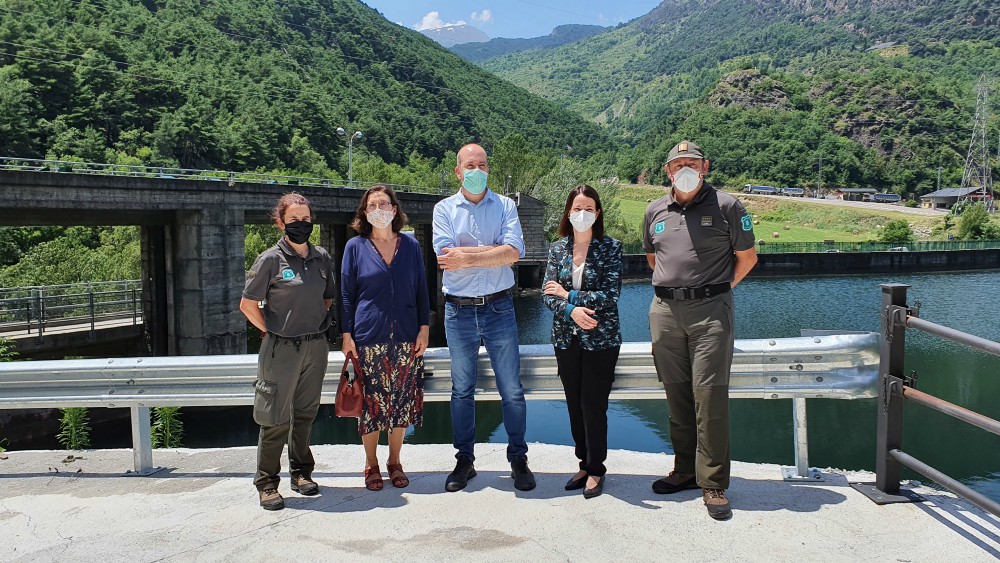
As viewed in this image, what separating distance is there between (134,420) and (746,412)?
16563 mm

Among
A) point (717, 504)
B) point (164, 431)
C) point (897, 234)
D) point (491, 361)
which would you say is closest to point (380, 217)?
point (491, 361)

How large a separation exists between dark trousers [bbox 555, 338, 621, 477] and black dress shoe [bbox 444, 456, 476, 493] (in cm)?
72

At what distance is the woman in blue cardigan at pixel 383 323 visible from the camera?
4371 mm

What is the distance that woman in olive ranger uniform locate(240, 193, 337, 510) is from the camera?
4.18 metres

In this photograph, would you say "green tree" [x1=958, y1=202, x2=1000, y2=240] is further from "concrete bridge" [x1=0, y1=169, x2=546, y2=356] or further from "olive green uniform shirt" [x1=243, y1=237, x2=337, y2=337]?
"olive green uniform shirt" [x1=243, y1=237, x2=337, y2=337]

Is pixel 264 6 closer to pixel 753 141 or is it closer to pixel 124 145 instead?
pixel 124 145

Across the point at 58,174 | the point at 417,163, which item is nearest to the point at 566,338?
the point at 58,174

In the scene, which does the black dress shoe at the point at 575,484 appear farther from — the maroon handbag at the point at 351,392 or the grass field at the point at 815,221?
the grass field at the point at 815,221

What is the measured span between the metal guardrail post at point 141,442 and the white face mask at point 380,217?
2.07m

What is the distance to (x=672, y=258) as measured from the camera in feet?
13.5

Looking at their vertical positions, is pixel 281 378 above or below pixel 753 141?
below

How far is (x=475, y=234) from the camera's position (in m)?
4.53

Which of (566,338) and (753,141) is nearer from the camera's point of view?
(566,338)

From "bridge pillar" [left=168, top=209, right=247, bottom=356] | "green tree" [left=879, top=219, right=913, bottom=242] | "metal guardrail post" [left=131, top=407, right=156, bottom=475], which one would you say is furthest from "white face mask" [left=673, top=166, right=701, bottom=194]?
"green tree" [left=879, top=219, right=913, bottom=242]
